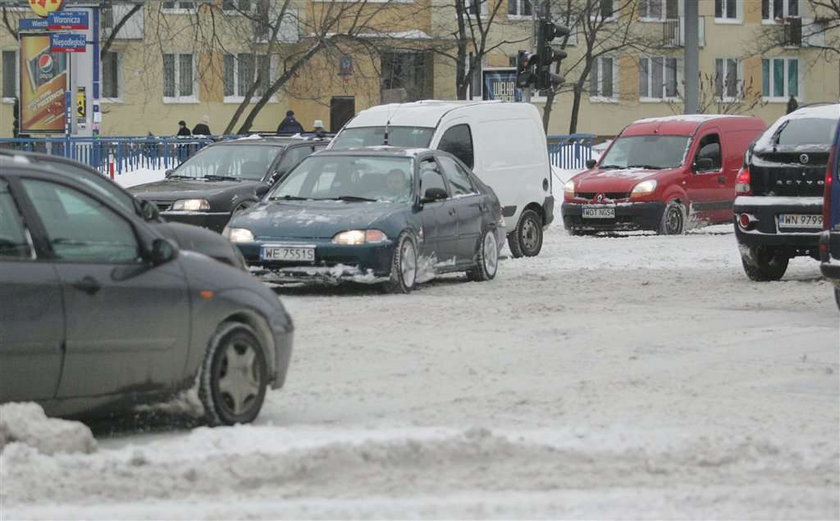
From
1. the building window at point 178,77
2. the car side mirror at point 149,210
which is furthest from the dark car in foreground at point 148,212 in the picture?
the building window at point 178,77

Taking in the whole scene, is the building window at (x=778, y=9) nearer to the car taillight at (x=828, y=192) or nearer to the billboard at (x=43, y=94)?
the billboard at (x=43, y=94)

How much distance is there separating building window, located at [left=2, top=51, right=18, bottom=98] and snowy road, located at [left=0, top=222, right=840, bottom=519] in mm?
46968

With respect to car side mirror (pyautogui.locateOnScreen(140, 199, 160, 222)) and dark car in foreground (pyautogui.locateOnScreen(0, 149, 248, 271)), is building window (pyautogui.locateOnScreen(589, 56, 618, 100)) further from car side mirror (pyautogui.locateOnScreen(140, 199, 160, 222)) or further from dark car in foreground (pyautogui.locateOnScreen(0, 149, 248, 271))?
dark car in foreground (pyautogui.locateOnScreen(0, 149, 248, 271))

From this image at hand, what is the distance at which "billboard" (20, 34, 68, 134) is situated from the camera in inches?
1422

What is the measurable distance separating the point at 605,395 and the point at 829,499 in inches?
123

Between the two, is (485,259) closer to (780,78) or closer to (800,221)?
(800,221)

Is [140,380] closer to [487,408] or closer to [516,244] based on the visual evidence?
[487,408]

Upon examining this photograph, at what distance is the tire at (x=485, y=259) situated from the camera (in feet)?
61.8

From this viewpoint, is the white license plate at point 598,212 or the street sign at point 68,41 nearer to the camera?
the white license plate at point 598,212

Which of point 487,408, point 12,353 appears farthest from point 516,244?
point 12,353

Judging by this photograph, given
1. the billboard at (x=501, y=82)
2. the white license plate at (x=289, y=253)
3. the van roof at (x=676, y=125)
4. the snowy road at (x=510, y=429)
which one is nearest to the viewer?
the snowy road at (x=510, y=429)

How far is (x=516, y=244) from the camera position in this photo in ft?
75.2

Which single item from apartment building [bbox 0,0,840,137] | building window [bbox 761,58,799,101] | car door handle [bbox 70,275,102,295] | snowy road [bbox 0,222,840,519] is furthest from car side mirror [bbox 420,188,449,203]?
building window [bbox 761,58,799,101]

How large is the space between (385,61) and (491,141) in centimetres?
3964
